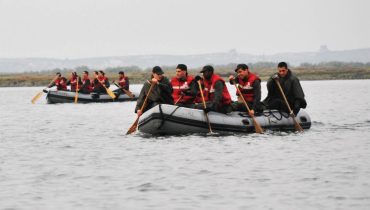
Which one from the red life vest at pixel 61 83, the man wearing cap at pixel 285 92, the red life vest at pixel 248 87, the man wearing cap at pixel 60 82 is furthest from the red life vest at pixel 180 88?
the red life vest at pixel 61 83

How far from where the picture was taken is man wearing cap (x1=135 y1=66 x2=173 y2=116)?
1972 centimetres

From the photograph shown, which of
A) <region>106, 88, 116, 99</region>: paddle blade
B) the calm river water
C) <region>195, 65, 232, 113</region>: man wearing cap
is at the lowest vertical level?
<region>106, 88, 116, 99</region>: paddle blade

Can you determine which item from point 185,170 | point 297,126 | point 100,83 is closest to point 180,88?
point 297,126

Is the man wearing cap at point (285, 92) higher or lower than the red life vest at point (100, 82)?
higher

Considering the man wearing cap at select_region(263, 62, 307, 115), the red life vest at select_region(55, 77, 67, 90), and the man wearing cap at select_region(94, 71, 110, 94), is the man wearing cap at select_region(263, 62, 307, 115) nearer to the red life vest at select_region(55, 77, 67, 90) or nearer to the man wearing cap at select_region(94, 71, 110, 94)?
the man wearing cap at select_region(94, 71, 110, 94)

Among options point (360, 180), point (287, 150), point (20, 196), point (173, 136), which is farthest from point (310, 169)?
point (173, 136)

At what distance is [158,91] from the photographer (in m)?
19.9

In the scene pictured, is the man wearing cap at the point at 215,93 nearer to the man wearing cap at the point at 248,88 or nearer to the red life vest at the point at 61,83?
the man wearing cap at the point at 248,88

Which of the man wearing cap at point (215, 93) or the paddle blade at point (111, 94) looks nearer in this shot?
the man wearing cap at point (215, 93)

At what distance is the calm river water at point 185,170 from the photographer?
10391 millimetres

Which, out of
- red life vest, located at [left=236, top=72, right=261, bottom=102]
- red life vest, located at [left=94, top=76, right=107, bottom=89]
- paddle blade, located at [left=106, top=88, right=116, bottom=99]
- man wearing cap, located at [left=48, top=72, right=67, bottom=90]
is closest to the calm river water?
red life vest, located at [left=236, top=72, right=261, bottom=102]

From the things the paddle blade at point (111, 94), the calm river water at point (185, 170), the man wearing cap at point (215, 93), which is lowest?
the paddle blade at point (111, 94)

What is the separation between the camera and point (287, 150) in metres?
16.3

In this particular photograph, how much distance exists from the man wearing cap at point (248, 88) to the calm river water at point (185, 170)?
111 cm
